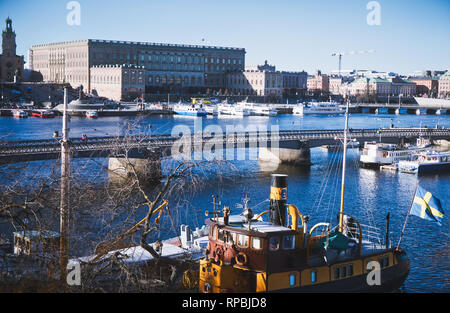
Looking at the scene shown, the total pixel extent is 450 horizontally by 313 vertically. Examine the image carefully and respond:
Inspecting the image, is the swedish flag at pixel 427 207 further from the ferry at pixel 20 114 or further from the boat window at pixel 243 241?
the ferry at pixel 20 114

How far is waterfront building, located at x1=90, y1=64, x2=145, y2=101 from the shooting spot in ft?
300

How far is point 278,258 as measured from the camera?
33.3 feet

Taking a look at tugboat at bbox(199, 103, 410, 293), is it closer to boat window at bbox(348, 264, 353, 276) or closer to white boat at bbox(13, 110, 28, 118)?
boat window at bbox(348, 264, 353, 276)

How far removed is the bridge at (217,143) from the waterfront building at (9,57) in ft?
196

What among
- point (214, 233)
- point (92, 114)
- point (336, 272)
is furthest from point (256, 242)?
point (92, 114)

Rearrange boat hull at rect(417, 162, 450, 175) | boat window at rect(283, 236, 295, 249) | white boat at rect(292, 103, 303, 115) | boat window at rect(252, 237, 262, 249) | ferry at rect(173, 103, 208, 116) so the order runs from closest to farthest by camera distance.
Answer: boat window at rect(252, 237, 262, 249), boat window at rect(283, 236, 295, 249), boat hull at rect(417, 162, 450, 175), ferry at rect(173, 103, 208, 116), white boat at rect(292, 103, 303, 115)

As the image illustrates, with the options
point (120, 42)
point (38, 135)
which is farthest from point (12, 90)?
point (38, 135)

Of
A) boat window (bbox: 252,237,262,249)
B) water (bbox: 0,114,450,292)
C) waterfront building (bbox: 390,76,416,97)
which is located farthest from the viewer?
waterfront building (bbox: 390,76,416,97)

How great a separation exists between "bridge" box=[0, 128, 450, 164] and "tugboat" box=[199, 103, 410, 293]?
11.2 m

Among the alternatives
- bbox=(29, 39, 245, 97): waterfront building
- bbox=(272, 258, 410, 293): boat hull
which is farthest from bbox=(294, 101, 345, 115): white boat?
bbox=(272, 258, 410, 293): boat hull

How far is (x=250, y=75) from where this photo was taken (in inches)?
4409

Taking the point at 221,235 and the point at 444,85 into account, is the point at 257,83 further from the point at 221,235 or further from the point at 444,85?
the point at 221,235

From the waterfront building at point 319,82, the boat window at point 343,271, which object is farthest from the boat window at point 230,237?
the waterfront building at point 319,82

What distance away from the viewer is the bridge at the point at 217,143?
995 inches
